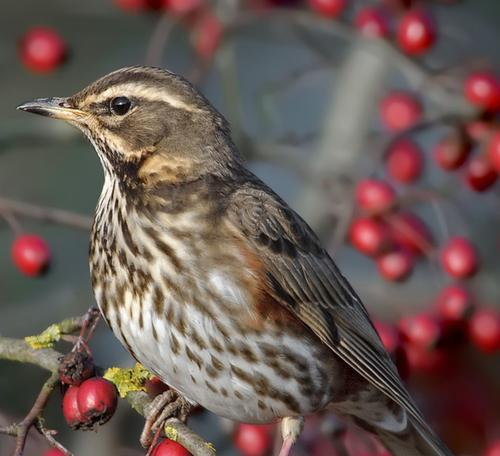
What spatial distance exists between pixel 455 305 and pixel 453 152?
2.28 ft

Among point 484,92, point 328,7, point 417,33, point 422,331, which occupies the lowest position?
point 422,331

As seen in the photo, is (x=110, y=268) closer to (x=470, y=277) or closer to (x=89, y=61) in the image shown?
(x=470, y=277)

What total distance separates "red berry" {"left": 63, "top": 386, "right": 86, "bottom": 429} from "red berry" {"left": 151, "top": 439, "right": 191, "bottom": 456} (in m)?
0.26

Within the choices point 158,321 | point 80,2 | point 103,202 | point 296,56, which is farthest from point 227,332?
point 296,56

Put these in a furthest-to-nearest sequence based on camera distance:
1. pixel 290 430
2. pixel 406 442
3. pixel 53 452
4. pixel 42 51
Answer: pixel 42 51 → pixel 406 442 → pixel 290 430 → pixel 53 452

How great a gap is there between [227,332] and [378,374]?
0.74m

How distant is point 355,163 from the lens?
20.2 feet

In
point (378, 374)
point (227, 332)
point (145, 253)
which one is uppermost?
point (145, 253)

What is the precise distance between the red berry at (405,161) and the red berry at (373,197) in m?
0.33

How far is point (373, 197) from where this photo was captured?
541 centimetres

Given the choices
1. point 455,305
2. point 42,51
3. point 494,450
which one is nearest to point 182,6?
point 42,51

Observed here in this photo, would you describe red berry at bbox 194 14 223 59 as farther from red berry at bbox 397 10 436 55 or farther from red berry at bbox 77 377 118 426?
red berry at bbox 77 377 118 426

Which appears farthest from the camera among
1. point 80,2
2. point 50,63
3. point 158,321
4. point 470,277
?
point 80,2

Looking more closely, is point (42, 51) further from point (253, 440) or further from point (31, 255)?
point (253, 440)
